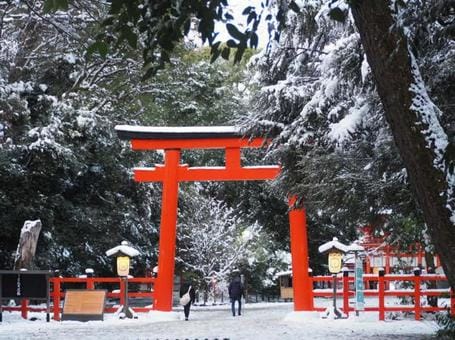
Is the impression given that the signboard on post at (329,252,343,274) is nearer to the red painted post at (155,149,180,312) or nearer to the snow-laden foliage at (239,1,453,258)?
the red painted post at (155,149,180,312)

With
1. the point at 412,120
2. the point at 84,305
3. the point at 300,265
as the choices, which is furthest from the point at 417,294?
the point at 412,120

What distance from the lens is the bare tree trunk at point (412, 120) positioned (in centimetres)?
337

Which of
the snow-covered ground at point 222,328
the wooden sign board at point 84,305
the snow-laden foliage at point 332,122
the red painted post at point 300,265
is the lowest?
the snow-covered ground at point 222,328

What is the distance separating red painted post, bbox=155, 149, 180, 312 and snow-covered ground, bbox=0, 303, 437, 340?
468 millimetres

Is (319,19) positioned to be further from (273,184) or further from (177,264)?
(177,264)

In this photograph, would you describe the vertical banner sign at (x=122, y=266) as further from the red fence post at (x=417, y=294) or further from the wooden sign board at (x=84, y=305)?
the red fence post at (x=417, y=294)

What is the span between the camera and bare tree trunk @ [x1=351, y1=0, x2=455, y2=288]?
337 centimetres

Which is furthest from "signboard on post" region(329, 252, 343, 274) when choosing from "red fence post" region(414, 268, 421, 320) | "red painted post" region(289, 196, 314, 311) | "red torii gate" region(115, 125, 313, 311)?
"red torii gate" region(115, 125, 313, 311)

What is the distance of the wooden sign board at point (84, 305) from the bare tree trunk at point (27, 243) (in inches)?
78.1

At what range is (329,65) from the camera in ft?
33.7

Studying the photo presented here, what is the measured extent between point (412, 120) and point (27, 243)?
15349 millimetres

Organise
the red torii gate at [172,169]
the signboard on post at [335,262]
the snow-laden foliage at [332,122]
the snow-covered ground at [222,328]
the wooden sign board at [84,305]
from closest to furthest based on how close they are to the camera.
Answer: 1. the snow-laden foliage at [332,122]
2. the snow-covered ground at [222,328]
3. the wooden sign board at [84,305]
4. the signboard on post at [335,262]
5. the red torii gate at [172,169]

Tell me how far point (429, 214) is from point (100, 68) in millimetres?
17953

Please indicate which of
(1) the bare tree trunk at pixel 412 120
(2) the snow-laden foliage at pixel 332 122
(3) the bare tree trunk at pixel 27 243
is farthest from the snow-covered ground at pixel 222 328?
(1) the bare tree trunk at pixel 412 120
